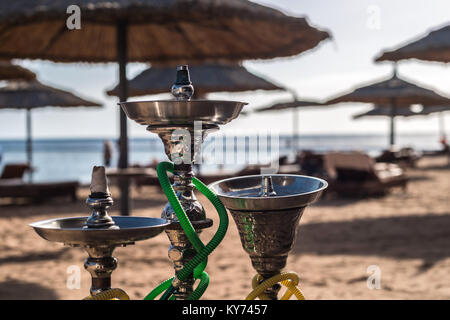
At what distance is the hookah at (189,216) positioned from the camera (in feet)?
3.59

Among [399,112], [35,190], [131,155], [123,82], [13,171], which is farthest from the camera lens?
[131,155]

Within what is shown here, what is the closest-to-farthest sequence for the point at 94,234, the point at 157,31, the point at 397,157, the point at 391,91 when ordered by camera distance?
the point at 94,234, the point at 157,31, the point at 391,91, the point at 397,157

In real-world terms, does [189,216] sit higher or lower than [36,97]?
lower

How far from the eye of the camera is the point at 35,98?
1053 cm

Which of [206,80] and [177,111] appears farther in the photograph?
[206,80]

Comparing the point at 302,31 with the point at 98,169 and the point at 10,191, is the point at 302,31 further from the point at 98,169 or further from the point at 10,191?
the point at 10,191

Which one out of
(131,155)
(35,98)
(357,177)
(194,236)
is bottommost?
(131,155)

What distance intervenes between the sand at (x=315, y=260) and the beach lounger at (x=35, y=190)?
4.74 feet

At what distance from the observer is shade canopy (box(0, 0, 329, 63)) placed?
4223 millimetres

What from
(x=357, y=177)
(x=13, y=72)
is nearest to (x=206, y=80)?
(x=357, y=177)

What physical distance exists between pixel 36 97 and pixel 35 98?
0.04 metres

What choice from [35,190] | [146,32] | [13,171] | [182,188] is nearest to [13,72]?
[35,190]

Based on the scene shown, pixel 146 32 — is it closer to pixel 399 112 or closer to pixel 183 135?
pixel 183 135

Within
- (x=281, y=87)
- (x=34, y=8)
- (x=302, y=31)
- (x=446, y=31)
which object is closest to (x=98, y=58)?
(x=34, y=8)
